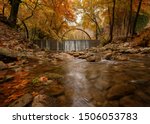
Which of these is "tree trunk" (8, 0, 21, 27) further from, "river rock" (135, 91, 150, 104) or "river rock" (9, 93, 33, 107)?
"river rock" (135, 91, 150, 104)

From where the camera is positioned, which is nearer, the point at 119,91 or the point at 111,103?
the point at 111,103

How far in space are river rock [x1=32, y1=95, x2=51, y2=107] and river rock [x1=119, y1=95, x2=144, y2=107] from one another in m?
1.21

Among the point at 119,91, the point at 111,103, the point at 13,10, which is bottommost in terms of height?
the point at 111,103

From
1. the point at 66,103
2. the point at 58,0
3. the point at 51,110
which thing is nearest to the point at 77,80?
the point at 66,103

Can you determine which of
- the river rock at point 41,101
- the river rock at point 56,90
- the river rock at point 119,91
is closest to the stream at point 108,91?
the river rock at point 119,91

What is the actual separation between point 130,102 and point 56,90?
1432 millimetres

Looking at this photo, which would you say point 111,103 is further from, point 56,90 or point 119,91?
point 56,90

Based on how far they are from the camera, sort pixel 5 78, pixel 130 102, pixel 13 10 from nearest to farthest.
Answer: pixel 130 102, pixel 5 78, pixel 13 10

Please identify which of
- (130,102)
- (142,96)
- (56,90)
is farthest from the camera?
(56,90)

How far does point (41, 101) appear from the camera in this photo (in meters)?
2.94

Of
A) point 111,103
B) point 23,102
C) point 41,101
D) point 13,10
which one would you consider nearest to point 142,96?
point 111,103

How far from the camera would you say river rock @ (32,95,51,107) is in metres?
2.82

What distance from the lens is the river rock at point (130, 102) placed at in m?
2.76

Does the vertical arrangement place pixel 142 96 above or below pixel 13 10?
below
